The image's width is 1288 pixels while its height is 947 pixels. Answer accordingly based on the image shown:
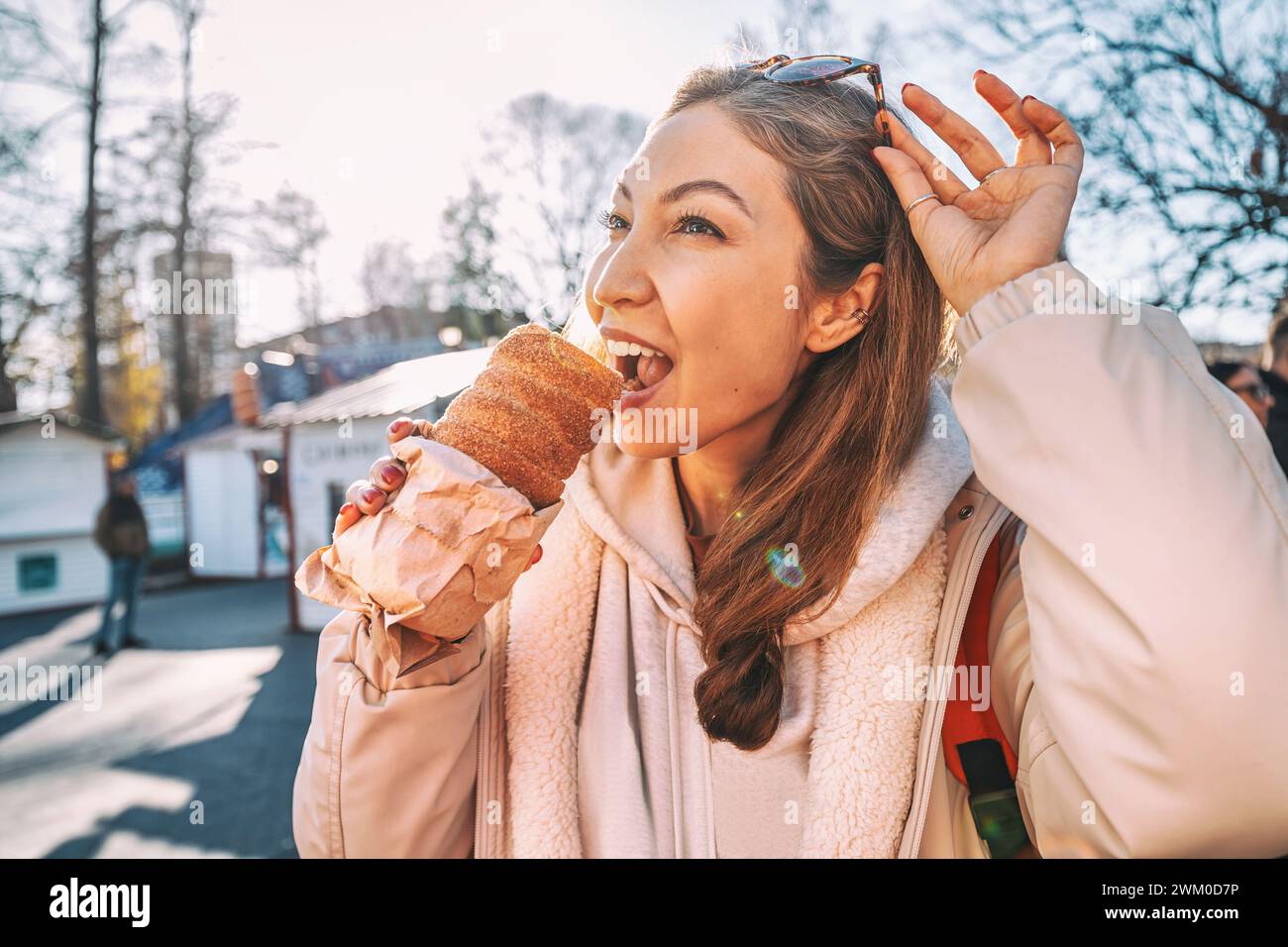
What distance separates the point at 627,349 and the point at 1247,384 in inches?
165

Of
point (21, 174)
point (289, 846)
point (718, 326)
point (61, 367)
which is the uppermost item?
point (21, 174)

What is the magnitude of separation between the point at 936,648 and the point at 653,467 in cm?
87

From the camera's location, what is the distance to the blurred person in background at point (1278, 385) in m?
3.98

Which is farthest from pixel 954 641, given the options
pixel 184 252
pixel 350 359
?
pixel 184 252

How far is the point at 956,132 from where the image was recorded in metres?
1.87

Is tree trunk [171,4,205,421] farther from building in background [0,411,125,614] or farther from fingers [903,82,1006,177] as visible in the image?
fingers [903,82,1006,177]

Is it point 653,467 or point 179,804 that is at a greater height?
point 653,467

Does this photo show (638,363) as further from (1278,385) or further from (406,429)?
(1278,385)

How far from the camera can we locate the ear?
2033mm

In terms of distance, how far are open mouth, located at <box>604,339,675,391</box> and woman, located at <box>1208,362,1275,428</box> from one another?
3.92 m

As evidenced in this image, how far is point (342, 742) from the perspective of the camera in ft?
5.12

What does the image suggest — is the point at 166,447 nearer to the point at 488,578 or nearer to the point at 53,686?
the point at 53,686

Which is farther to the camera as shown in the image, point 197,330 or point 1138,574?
point 197,330

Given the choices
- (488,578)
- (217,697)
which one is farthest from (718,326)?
(217,697)
